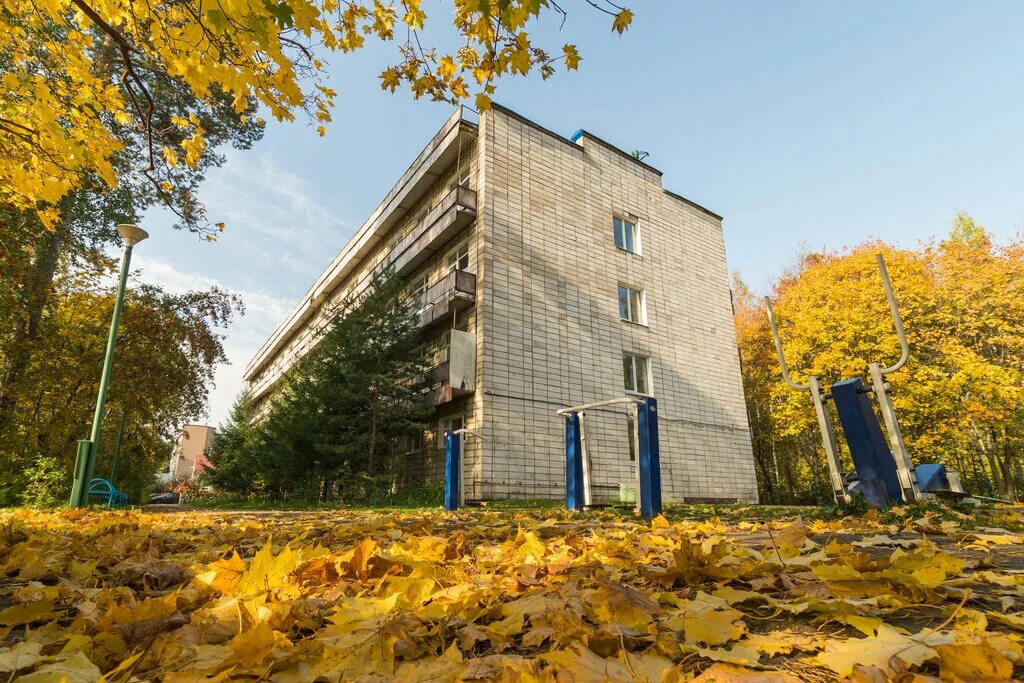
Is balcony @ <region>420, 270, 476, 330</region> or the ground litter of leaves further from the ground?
balcony @ <region>420, 270, 476, 330</region>

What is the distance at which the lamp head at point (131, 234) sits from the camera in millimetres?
8312

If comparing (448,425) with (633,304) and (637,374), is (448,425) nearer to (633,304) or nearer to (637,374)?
(637,374)

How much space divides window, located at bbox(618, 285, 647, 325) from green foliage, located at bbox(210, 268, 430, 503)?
255 inches

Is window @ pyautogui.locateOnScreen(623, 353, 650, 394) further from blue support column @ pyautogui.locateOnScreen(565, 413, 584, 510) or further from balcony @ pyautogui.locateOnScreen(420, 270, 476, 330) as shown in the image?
blue support column @ pyautogui.locateOnScreen(565, 413, 584, 510)

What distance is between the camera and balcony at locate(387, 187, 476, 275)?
1359cm

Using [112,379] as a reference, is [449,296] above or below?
above

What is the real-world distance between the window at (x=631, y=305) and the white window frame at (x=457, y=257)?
4.93 meters

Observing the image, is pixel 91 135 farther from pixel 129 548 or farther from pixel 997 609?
pixel 997 609

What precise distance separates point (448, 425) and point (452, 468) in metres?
4.99

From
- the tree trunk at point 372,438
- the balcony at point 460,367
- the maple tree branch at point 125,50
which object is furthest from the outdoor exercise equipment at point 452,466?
the maple tree branch at point 125,50

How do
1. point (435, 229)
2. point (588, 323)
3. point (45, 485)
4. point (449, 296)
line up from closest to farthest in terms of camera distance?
point (45, 485), point (449, 296), point (588, 323), point (435, 229)

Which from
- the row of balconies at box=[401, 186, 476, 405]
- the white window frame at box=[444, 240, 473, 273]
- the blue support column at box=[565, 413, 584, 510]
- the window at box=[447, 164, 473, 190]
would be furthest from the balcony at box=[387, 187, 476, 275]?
the blue support column at box=[565, 413, 584, 510]

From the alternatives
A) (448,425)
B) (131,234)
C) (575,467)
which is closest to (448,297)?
(448,425)

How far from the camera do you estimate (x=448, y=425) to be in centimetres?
1349
